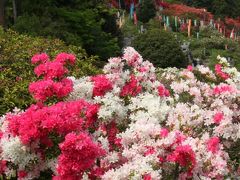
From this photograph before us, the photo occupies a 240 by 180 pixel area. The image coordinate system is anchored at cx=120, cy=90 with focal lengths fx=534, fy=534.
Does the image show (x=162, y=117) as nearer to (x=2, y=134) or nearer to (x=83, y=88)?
(x=83, y=88)

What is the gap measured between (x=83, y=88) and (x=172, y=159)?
176 centimetres

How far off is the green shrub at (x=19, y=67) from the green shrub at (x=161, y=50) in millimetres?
11782

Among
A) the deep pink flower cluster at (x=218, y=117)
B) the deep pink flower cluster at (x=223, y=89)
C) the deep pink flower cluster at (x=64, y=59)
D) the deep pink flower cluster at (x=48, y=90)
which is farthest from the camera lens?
the deep pink flower cluster at (x=223, y=89)

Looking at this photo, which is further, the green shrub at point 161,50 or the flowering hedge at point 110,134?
the green shrub at point 161,50

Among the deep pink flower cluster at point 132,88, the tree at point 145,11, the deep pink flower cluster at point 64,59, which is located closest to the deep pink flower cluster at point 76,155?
the deep pink flower cluster at point 132,88

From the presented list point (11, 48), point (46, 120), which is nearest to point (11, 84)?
point (11, 48)

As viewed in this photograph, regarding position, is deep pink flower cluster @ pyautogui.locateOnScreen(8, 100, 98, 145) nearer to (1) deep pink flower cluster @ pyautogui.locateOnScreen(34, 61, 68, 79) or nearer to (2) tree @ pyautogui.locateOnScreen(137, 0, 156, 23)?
(1) deep pink flower cluster @ pyautogui.locateOnScreen(34, 61, 68, 79)

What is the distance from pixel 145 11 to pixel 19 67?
27546 millimetres

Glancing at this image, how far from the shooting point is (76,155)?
4.59 metres

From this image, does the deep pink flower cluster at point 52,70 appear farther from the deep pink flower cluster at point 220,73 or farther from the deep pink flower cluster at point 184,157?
the deep pink flower cluster at point 220,73

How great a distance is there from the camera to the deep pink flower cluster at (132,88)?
668 centimetres

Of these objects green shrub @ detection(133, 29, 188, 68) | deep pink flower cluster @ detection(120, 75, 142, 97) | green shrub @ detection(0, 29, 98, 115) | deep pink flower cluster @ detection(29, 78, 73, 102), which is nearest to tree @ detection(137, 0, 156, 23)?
green shrub @ detection(133, 29, 188, 68)

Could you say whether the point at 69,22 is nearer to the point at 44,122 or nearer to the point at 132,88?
the point at 132,88

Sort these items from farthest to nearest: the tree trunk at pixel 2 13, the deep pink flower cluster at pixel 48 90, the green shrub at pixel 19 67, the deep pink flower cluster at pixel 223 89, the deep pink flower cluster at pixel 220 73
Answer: the tree trunk at pixel 2 13 < the deep pink flower cluster at pixel 220 73 < the green shrub at pixel 19 67 < the deep pink flower cluster at pixel 223 89 < the deep pink flower cluster at pixel 48 90
